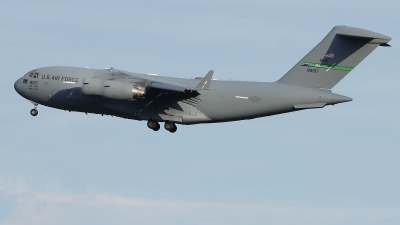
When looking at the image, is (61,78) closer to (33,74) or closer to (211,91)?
(33,74)

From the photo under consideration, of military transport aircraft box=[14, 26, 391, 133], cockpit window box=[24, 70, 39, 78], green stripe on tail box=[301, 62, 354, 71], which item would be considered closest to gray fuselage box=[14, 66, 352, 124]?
military transport aircraft box=[14, 26, 391, 133]

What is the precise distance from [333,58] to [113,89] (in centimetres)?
700

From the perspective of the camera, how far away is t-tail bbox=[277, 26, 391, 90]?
93.5 ft

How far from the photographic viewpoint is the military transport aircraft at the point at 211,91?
28516mm

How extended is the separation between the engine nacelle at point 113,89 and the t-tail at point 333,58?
185 inches

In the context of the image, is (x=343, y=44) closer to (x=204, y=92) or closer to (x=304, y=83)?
(x=304, y=83)

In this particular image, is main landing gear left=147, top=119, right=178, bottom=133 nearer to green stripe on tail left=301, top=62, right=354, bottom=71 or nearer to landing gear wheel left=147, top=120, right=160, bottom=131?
landing gear wheel left=147, top=120, right=160, bottom=131

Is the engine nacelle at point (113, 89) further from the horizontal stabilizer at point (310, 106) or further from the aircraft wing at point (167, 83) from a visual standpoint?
the horizontal stabilizer at point (310, 106)

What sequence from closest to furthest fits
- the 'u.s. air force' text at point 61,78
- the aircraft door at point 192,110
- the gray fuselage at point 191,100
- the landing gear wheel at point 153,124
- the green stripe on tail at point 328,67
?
the gray fuselage at point 191,100, the green stripe on tail at point 328,67, the aircraft door at point 192,110, the 'u.s. air force' text at point 61,78, the landing gear wheel at point 153,124

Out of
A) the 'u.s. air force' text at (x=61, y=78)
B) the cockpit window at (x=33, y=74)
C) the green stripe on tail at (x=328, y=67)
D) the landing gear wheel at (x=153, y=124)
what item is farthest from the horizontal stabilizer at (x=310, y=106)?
the cockpit window at (x=33, y=74)

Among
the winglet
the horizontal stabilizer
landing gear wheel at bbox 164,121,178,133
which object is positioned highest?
the winglet

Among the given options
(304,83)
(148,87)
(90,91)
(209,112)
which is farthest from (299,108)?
(90,91)

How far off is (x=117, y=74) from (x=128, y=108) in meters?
1.15

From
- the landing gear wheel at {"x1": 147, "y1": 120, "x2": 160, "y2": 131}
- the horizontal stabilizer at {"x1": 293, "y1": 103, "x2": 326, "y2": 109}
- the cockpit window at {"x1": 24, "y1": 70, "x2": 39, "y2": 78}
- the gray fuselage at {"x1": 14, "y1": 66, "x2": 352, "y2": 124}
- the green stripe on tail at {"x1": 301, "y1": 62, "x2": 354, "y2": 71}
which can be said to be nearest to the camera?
the horizontal stabilizer at {"x1": 293, "y1": 103, "x2": 326, "y2": 109}
